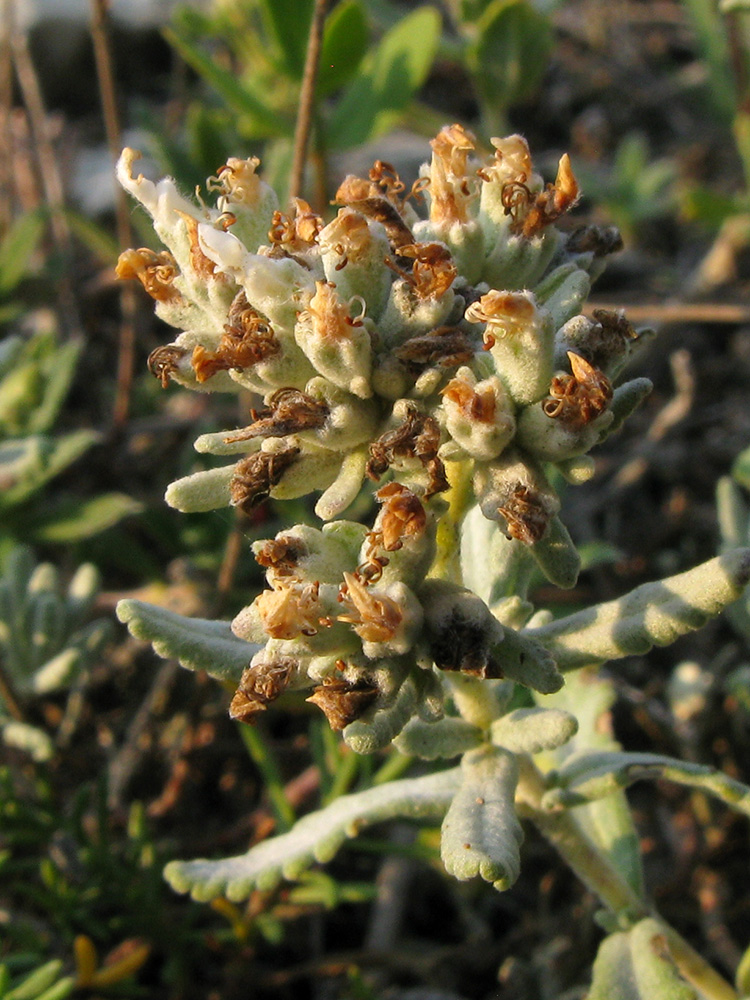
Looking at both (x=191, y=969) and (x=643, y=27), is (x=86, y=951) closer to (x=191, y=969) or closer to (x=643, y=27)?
(x=191, y=969)

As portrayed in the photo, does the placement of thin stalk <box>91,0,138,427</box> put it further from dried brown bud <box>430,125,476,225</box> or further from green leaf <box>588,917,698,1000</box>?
green leaf <box>588,917,698,1000</box>

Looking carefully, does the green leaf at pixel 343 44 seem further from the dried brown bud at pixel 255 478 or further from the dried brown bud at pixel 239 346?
the dried brown bud at pixel 255 478

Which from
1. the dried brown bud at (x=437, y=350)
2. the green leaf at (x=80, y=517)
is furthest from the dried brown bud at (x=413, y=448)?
the green leaf at (x=80, y=517)

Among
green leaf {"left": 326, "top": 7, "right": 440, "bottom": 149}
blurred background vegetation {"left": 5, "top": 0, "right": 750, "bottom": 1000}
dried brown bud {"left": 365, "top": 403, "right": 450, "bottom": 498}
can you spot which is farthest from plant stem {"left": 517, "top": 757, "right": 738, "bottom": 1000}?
green leaf {"left": 326, "top": 7, "right": 440, "bottom": 149}

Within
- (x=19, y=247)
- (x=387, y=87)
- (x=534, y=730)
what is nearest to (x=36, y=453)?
(x=19, y=247)

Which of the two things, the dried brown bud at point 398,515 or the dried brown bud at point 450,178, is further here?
the dried brown bud at point 450,178
